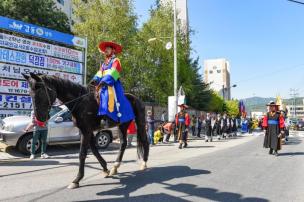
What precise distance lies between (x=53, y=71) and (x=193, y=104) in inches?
1319

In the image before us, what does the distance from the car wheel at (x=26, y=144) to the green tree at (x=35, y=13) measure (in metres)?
19.5

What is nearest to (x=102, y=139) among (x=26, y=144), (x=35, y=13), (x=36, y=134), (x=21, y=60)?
(x=26, y=144)

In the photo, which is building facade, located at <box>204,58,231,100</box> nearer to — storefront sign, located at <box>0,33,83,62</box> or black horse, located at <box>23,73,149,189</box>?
storefront sign, located at <box>0,33,83,62</box>

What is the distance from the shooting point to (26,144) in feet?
39.4

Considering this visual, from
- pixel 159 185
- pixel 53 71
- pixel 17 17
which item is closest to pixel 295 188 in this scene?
pixel 159 185

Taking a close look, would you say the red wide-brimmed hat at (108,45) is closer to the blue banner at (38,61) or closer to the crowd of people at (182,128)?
the blue banner at (38,61)

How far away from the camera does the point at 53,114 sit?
1331cm

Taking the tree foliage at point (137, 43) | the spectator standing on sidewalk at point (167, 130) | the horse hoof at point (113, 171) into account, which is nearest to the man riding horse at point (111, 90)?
the horse hoof at point (113, 171)

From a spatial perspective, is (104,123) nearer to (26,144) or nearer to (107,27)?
(26,144)

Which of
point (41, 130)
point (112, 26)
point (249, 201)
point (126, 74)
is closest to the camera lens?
point (249, 201)

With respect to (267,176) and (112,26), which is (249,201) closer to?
(267,176)

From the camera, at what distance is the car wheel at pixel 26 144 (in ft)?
39.2

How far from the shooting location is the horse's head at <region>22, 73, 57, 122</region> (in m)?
5.98

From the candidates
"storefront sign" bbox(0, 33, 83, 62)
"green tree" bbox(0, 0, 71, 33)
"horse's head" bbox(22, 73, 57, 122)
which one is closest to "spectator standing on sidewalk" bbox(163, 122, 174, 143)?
"storefront sign" bbox(0, 33, 83, 62)
